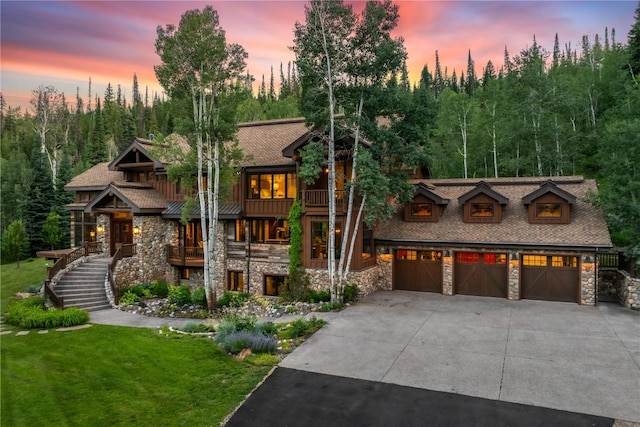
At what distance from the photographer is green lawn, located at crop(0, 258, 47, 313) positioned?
21.9m

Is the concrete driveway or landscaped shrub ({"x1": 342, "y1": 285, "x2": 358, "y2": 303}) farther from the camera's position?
landscaped shrub ({"x1": 342, "y1": 285, "x2": 358, "y2": 303})

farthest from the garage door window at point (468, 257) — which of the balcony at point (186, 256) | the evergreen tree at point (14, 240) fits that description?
the evergreen tree at point (14, 240)

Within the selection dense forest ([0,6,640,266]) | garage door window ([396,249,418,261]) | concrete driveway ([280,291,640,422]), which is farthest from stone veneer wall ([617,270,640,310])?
garage door window ([396,249,418,261])

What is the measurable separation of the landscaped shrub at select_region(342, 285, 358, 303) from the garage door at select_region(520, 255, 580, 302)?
8.09 meters

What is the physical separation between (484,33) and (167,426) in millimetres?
26012

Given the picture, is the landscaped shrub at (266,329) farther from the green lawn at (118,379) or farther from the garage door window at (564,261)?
the garage door window at (564,261)

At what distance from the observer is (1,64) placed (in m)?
8.98

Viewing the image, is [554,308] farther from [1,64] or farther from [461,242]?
[1,64]

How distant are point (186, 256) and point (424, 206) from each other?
14299 mm

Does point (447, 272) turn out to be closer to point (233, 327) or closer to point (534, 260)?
point (534, 260)

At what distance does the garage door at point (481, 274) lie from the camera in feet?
62.8

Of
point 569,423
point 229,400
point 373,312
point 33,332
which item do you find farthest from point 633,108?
point 33,332

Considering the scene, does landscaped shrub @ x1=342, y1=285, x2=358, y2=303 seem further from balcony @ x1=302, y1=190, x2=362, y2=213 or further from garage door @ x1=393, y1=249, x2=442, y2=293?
balcony @ x1=302, y1=190, x2=362, y2=213

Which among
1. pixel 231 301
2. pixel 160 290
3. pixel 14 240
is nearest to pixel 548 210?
pixel 231 301
